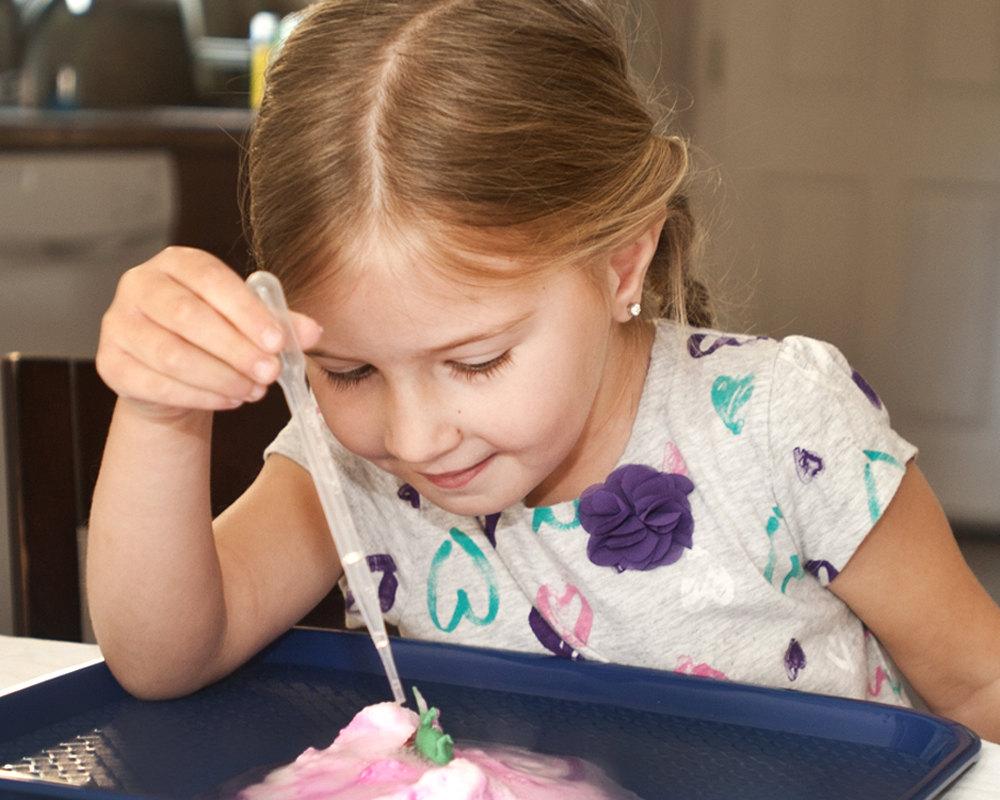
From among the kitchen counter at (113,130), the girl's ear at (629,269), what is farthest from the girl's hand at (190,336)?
the kitchen counter at (113,130)

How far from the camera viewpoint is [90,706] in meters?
0.84

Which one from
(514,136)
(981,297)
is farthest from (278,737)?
(981,297)

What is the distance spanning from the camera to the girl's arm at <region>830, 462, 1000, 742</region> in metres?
1.01

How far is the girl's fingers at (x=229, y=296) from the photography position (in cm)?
72

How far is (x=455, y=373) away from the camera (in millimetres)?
861

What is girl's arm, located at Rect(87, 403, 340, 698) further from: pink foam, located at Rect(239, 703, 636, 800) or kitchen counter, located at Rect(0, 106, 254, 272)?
kitchen counter, located at Rect(0, 106, 254, 272)

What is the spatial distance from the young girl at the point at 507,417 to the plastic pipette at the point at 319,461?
0.04 ft

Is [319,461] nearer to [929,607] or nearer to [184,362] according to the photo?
[184,362]

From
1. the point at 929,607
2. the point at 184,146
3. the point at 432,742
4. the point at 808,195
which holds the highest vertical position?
the point at 432,742

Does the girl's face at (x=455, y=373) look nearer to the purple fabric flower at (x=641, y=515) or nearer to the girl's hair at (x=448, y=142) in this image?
the girl's hair at (x=448, y=142)

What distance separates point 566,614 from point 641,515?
0.10 m

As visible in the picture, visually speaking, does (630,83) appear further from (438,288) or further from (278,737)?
(278,737)

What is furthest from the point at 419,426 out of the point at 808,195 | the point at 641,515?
the point at 808,195

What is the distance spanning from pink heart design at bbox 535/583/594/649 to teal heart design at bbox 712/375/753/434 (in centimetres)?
17
